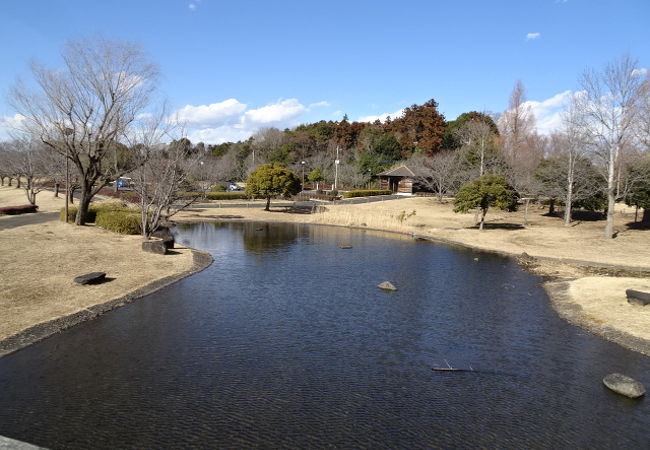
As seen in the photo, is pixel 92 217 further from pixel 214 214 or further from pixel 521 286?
pixel 521 286

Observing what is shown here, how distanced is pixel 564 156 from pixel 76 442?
43.3 meters

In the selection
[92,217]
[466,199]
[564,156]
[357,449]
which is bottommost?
[357,449]

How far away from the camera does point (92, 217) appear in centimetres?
2706

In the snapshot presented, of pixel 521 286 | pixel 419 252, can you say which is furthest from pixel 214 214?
pixel 521 286

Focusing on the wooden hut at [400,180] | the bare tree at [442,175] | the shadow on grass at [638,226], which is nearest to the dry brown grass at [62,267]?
the shadow on grass at [638,226]

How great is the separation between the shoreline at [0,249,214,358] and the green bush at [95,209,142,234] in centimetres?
808

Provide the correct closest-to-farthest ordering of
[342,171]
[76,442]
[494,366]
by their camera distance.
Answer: [76,442], [494,366], [342,171]

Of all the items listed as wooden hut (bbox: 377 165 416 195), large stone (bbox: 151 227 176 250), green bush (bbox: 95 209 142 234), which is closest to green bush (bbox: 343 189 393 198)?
wooden hut (bbox: 377 165 416 195)

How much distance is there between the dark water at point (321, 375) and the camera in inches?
306

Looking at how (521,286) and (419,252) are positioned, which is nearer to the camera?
(521,286)

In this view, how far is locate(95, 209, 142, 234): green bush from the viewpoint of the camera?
2516 centimetres

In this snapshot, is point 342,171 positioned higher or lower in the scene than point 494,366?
higher

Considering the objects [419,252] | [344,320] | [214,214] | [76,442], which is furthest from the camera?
[214,214]

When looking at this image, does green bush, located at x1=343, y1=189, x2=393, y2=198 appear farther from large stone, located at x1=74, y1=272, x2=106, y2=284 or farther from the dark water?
large stone, located at x1=74, y1=272, x2=106, y2=284
